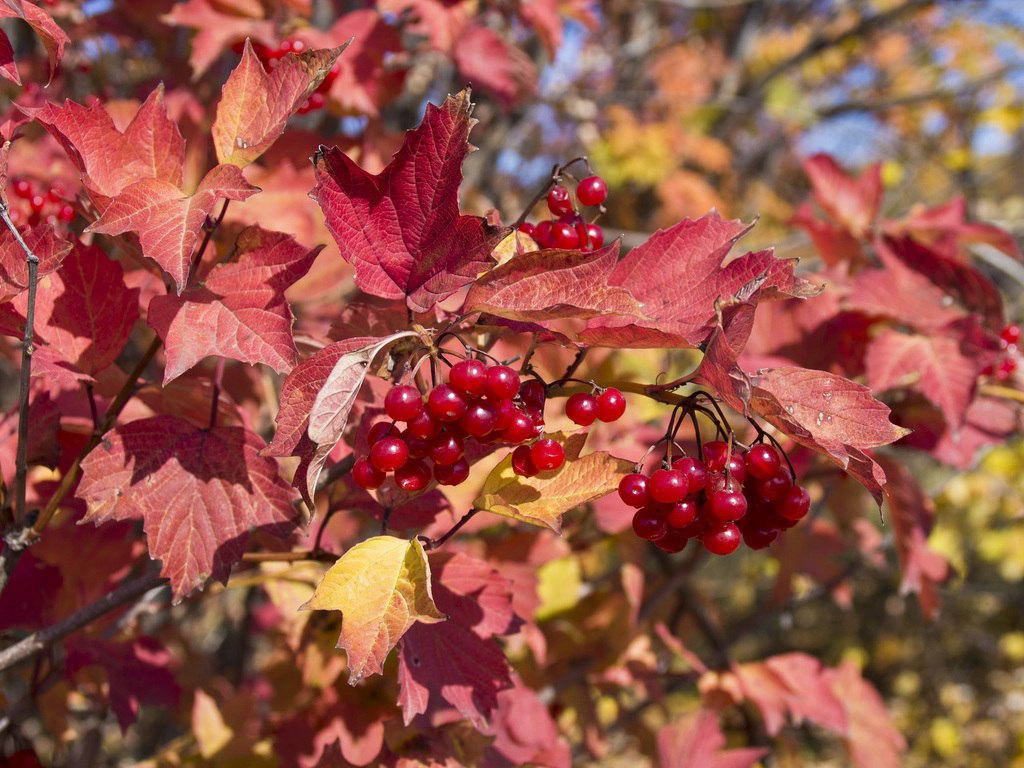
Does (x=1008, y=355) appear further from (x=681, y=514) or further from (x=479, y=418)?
(x=479, y=418)

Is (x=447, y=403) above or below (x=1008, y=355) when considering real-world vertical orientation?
above

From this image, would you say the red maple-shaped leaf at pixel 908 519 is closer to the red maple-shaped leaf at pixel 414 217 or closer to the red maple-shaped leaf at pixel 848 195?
the red maple-shaped leaf at pixel 848 195

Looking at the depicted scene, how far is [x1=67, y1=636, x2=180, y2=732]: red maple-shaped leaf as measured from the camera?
1424 mm

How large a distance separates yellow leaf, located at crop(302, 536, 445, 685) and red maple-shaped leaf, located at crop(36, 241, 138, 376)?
45 cm

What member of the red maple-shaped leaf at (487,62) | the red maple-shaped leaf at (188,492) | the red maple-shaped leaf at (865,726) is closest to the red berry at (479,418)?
the red maple-shaped leaf at (188,492)

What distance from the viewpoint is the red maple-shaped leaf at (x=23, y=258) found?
2.83 ft

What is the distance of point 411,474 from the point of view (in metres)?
0.84

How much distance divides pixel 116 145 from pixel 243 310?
0.26 metres

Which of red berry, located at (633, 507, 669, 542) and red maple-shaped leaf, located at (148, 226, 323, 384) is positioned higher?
red maple-shaped leaf, located at (148, 226, 323, 384)

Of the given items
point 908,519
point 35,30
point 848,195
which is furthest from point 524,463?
point 848,195

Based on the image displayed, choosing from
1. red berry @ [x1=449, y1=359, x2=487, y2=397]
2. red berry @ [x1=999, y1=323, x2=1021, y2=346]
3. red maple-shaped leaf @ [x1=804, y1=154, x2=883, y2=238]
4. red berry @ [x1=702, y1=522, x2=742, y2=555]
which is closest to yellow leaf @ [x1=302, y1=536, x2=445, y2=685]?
red berry @ [x1=449, y1=359, x2=487, y2=397]

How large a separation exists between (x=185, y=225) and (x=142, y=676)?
0.96 metres

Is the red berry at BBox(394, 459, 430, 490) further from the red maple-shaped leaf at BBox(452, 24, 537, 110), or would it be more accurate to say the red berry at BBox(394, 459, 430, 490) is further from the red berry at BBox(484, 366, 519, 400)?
the red maple-shaped leaf at BBox(452, 24, 537, 110)

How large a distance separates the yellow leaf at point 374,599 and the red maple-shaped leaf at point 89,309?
451mm
